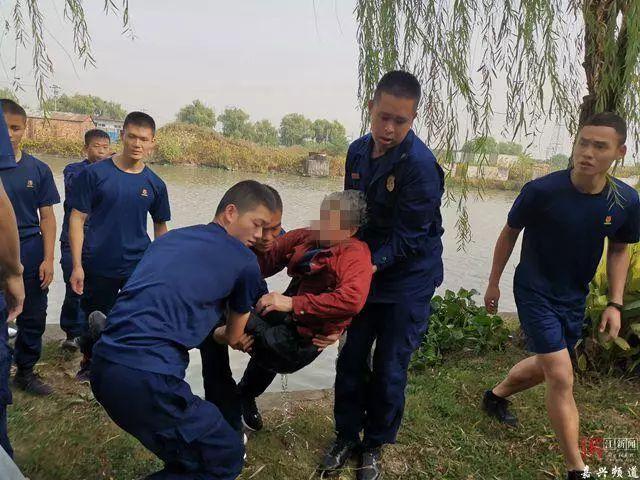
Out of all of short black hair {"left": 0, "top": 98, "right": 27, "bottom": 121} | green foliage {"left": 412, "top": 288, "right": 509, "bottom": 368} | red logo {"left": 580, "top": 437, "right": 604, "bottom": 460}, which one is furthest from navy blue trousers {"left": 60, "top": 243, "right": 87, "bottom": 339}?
red logo {"left": 580, "top": 437, "right": 604, "bottom": 460}

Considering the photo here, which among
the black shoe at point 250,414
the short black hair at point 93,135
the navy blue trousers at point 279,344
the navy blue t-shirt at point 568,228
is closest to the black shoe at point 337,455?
the black shoe at point 250,414

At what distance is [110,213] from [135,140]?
0.52 metres

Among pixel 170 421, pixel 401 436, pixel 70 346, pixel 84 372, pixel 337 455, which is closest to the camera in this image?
pixel 170 421

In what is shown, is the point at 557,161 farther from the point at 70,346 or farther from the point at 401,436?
the point at 70,346

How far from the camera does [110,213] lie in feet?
10.5

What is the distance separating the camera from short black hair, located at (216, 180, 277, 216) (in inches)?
79.7

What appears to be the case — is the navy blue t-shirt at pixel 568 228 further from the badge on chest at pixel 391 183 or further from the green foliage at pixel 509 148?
the badge on chest at pixel 391 183

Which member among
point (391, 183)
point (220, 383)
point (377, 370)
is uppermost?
point (391, 183)

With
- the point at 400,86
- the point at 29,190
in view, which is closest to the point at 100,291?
the point at 29,190

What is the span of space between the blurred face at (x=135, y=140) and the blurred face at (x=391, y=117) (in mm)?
1701

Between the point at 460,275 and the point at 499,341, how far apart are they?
2.23 meters

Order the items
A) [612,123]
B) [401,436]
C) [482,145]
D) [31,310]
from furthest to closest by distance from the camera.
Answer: [31,310]
[401,436]
[482,145]
[612,123]

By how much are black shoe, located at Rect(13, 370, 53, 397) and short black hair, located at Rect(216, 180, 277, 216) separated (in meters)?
2.08

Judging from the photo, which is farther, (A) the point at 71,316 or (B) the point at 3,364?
(A) the point at 71,316
